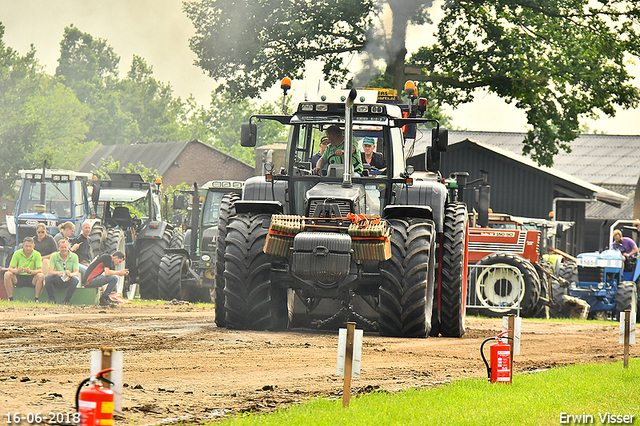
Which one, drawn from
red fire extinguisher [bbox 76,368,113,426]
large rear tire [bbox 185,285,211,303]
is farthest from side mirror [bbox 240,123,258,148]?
large rear tire [bbox 185,285,211,303]

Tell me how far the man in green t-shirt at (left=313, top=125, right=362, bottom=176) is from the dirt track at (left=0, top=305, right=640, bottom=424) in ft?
7.21

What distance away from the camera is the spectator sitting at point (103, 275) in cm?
1867

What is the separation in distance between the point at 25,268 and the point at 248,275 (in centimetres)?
852

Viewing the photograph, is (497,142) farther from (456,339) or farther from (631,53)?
(456,339)

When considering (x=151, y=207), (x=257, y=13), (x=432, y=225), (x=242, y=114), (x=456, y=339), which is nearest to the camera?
(x=432, y=225)

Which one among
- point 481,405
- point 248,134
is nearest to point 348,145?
point 248,134

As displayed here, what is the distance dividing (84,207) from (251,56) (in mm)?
8327

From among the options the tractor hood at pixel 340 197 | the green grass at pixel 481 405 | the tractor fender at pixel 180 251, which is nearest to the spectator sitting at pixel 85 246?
the tractor fender at pixel 180 251

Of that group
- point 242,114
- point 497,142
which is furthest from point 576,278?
point 242,114

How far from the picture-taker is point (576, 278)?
74.9 feet

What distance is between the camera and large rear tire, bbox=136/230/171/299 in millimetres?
21703

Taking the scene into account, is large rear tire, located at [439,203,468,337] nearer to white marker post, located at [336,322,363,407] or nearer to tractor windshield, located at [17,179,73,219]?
white marker post, located at [336,322,363,407]

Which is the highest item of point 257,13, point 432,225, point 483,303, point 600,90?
point 257,13

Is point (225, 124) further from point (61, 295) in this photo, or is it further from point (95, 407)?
point (95, 407)
